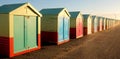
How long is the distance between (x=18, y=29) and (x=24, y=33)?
0.88 metres

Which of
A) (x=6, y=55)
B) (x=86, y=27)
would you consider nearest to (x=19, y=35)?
(x=6, y=55)

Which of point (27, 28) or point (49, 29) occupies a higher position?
point (27, 28)

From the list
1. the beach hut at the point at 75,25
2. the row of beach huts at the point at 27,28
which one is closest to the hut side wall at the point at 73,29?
the beach hut at the point at 75,25

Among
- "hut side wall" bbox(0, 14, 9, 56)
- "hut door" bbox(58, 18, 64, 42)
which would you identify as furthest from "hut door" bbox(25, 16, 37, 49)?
"hut door" bbox(58, 18, 64, 42)

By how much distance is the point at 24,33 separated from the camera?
14648mm

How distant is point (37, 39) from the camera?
54.3ft

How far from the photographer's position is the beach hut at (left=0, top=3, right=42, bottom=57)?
1299 centimetres

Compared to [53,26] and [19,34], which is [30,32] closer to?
[19,34]

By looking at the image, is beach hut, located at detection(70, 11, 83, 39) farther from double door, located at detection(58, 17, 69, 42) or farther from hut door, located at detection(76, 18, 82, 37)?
double door, located at detection(58, 17, 69, 42)

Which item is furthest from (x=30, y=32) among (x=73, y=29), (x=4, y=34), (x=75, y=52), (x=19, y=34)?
(x=73, y=29)

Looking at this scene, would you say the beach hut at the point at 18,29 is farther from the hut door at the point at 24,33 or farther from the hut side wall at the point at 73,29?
the hut side wall at the point at 73,29

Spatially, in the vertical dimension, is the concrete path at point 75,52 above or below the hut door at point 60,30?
below

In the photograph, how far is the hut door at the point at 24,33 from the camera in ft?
45.0

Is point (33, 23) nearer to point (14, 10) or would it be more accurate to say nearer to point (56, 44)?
point (14, 10)
